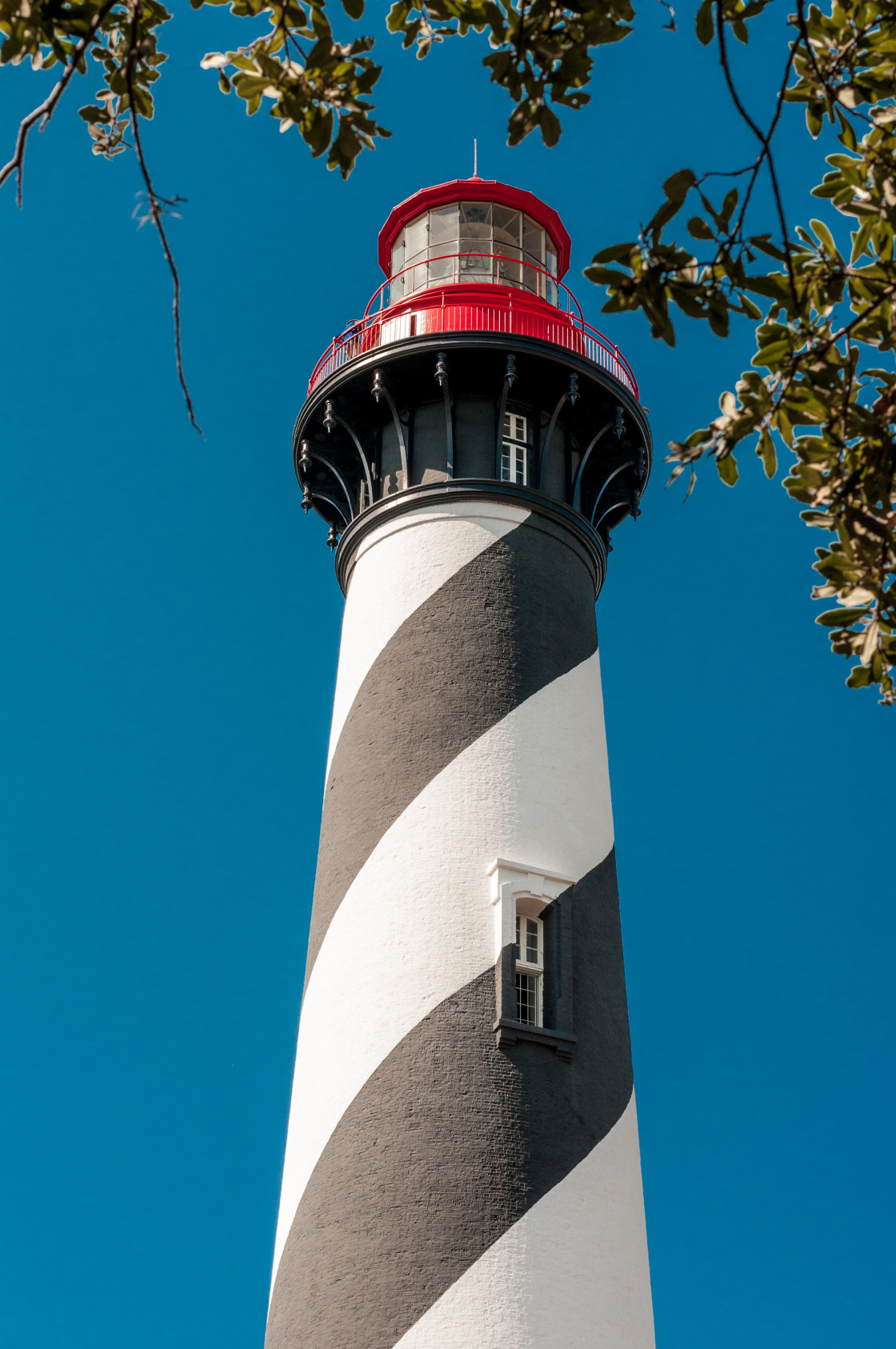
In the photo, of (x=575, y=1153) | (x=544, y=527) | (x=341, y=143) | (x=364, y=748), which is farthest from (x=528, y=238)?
(x=341, y=143)

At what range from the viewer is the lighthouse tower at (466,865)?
1039 cm

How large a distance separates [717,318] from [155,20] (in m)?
2.34

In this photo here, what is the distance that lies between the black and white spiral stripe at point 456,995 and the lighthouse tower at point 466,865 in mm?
23

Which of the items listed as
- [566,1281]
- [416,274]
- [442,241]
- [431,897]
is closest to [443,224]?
[442,241]

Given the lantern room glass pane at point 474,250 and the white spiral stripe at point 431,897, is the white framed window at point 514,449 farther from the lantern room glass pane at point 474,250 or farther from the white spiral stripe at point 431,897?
the lantern room glass pane at point 474,250

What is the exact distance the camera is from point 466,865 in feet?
39.1

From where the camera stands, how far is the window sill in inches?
436

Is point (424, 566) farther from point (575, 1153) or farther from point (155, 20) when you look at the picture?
point (155, 20)

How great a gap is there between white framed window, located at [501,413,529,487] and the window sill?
5.64 metres

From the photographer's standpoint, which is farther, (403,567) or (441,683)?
(403,567)

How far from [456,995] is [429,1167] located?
1.39 metres

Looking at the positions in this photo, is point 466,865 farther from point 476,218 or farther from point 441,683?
point 476,218

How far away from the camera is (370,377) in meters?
15.0

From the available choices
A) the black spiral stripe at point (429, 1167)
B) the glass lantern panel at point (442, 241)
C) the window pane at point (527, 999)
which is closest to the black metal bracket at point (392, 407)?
the glass lantern panel at point (442, 241)
